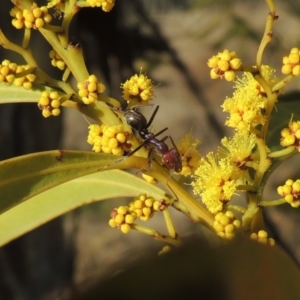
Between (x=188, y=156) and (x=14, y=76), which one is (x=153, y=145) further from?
(x=14, y=76)

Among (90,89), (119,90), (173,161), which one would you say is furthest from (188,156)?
(119,90)

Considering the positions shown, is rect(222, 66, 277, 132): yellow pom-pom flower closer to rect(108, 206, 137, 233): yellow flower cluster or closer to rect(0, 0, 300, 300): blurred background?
rect(108, 206, 137, 233): yellow flower cluster

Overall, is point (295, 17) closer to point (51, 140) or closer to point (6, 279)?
point (51, 140)

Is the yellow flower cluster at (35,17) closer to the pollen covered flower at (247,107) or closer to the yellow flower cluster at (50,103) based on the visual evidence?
the yellow flower cluster at (50,103)

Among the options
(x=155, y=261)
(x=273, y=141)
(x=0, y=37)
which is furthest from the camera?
(x=273, y=141)

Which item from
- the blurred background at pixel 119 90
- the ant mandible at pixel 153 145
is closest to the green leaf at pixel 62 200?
the ant mandible at pixel 153 145

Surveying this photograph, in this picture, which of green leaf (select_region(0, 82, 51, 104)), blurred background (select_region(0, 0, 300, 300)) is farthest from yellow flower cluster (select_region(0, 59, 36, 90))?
blurred background (select_region(0, 0, 300, 300))

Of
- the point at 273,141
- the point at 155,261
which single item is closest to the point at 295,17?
the point at 273,141
